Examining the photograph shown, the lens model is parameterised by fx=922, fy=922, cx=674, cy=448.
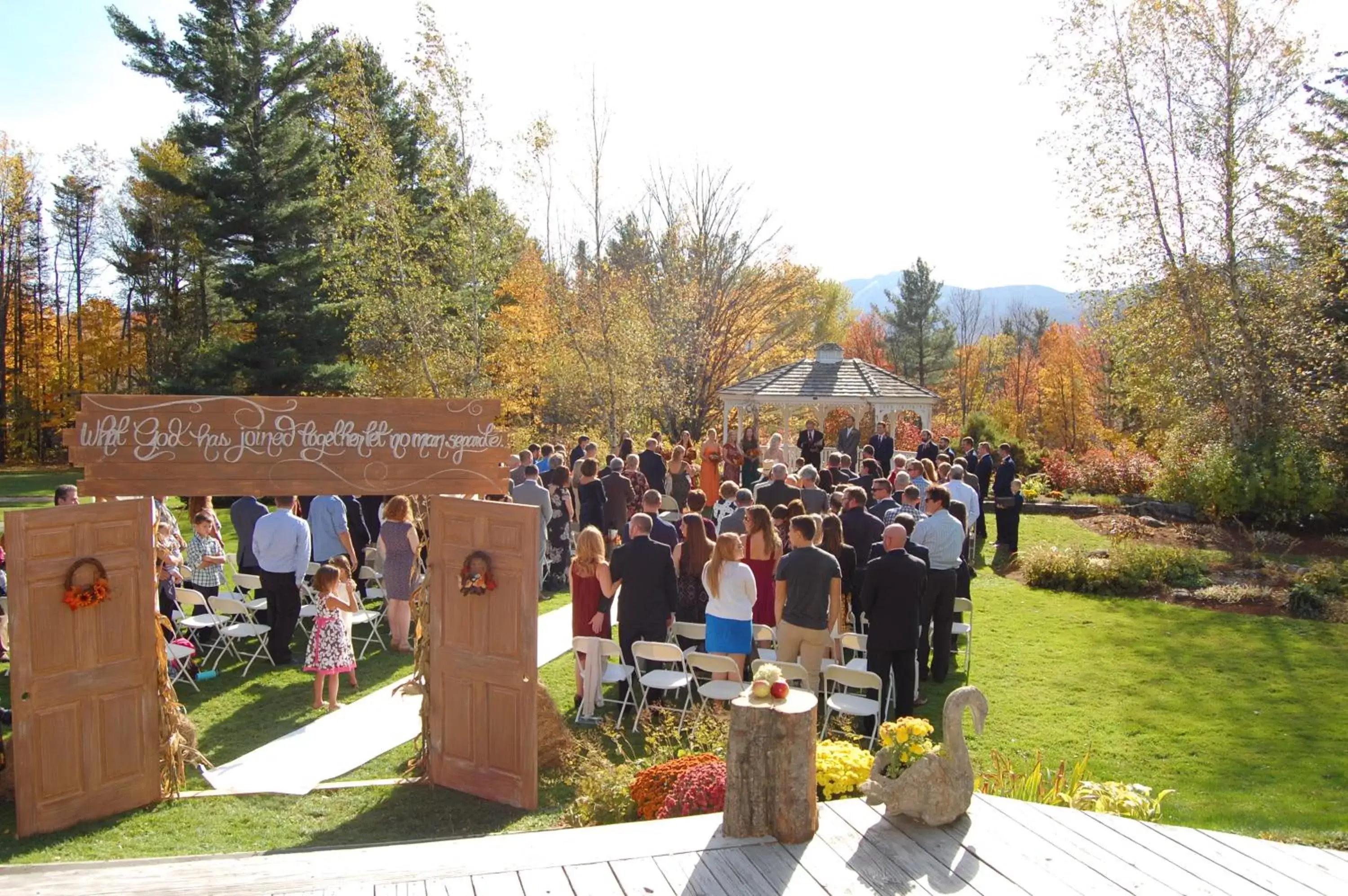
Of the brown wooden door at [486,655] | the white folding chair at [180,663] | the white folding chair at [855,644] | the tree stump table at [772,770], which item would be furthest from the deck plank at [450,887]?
the white folding chair at [180,663]

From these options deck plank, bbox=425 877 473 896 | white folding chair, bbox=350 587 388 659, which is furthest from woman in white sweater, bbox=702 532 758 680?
white folding chair, bbox=350 587 388 659

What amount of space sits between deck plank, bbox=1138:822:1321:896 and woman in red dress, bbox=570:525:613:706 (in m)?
4.37

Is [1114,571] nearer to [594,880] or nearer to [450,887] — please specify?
[594,880]

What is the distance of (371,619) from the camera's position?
9.89 metres

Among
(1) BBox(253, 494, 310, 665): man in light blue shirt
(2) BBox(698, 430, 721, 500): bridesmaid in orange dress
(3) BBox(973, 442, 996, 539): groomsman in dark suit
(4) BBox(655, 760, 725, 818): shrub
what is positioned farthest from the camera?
(3) BBox(973, 442, 996, 539): groomsman in dark suit

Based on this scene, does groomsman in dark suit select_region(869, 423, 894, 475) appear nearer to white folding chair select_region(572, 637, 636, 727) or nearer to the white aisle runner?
white folding chair select_region(572, 637, 636, 727)

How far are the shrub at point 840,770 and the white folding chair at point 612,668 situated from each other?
2328mm

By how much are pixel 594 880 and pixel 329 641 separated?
470 cm

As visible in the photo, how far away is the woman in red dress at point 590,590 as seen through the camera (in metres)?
7.88

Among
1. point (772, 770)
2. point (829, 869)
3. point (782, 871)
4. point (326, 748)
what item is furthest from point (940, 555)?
point (326, 748)

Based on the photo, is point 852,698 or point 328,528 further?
point 328,528

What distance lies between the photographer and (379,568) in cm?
1092

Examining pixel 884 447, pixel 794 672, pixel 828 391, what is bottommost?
pixel 794 672

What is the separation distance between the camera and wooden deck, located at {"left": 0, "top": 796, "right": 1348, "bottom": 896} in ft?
14.0
